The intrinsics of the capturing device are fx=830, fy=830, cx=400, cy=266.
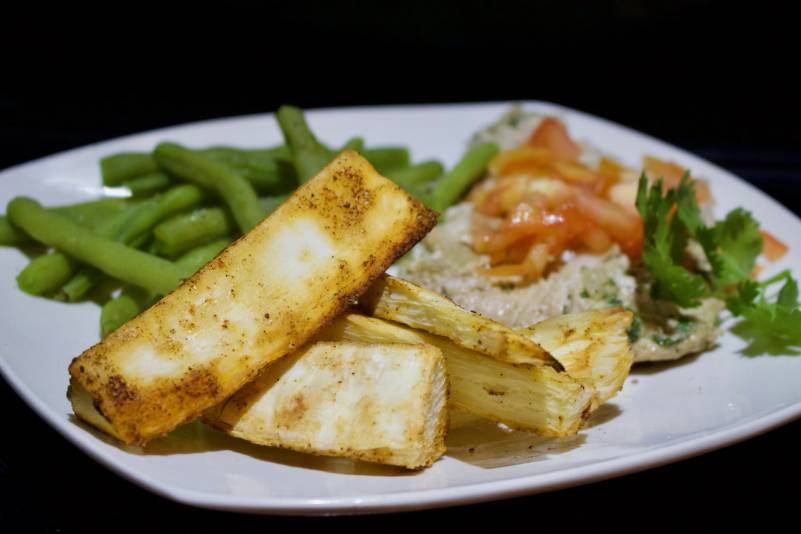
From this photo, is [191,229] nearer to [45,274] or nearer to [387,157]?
[45,274]

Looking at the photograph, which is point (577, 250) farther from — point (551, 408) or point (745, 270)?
point (551, 408)

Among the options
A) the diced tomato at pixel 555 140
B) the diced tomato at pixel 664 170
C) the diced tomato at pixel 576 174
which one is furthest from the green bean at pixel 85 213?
the diced tomato at pixel 664 170

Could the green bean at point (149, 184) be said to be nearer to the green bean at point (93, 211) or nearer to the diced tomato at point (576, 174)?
the green bean at point (93, 211)

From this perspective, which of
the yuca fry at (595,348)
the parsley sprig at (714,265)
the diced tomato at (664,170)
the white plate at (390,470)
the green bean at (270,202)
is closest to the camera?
the white plate at (390,470)

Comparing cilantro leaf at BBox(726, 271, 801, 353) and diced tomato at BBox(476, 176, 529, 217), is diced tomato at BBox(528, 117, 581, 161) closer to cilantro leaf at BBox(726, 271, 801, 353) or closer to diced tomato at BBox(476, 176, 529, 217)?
diced tomato at BBox(476, 176, 529, 217)

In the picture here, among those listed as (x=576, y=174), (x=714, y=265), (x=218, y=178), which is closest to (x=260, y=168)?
(x=218, y=178)
